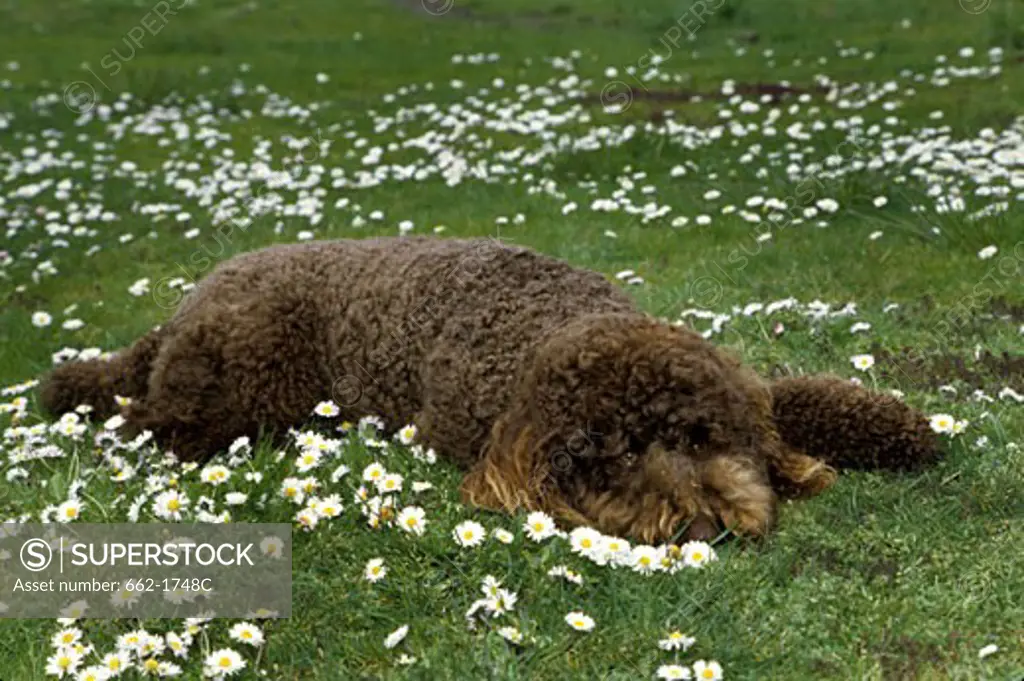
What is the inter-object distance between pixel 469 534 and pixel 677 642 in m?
0.88

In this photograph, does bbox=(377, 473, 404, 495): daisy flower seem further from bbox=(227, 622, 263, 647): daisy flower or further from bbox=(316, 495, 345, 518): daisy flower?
bbox=(227, 622, 263, 647): daisy flower

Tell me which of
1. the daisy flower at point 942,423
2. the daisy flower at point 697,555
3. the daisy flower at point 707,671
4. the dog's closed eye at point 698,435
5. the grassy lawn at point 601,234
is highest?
the dog's closed eye at point 698,435

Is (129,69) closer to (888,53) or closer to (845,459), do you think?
(888,53)

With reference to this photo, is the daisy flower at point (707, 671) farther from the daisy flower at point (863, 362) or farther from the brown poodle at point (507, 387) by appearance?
the daisy flower at point (863, 362)

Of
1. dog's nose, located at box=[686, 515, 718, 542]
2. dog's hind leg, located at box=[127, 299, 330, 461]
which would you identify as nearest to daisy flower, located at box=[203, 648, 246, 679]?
dog's nose, located at box=[686, 515, 718, 542]

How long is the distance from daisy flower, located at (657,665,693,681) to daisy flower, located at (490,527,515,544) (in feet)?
2.55

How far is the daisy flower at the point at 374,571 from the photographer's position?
3.74 m

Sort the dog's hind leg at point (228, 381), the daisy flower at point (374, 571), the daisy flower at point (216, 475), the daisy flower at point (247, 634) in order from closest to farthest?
1. the daisy flower at point (247, 634)
2. the daisy flower at point (374, 571)
3. the daisy flower at point (216, 475)
4. the dog's hind leg at point (228, 381)

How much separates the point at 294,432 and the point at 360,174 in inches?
255

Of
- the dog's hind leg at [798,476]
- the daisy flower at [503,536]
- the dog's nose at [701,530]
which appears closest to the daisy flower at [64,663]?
the daisy flower at [503,536]

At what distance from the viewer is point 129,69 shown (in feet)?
58.4

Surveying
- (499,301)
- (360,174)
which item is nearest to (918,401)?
(499,301)

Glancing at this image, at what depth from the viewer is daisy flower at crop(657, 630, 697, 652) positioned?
327 cm

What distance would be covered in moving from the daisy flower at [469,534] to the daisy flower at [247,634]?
72 centimetres
